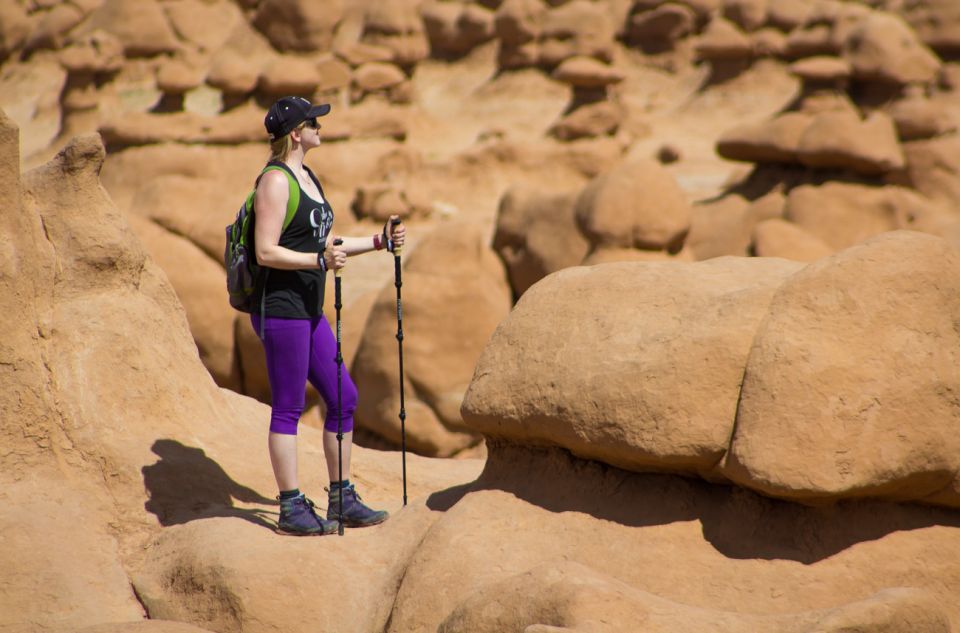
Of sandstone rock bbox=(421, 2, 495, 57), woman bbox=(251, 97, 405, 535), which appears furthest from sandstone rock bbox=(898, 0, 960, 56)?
woman bbox=(251, 97, 405, 535)


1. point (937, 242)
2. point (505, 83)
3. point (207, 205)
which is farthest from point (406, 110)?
point (937, 242)

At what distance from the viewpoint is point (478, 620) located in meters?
3.57

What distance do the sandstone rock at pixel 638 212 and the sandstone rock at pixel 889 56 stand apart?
9.03 metres

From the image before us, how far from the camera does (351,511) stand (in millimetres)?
4738

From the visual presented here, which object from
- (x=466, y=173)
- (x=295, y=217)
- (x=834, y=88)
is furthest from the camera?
(x=466, y=173)

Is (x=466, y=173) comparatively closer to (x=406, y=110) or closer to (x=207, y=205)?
(x=406, y=110)

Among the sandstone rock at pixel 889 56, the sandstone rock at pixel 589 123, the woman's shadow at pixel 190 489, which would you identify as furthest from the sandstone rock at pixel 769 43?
the woman's shadow at pixel 190 489

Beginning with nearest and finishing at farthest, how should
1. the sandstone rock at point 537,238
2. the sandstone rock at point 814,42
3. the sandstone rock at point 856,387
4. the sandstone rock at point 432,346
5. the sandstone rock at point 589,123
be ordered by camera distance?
the sandstone rock at point 856,387 < the sandstone rock at point 432,346 < the sandstone rock at point 537,238 < the sandstone rock at point 814,42 < the sandstone rock at point 589,123

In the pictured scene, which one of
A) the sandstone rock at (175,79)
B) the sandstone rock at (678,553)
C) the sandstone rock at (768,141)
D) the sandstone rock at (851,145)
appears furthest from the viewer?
the sandstone rock at (175,79)

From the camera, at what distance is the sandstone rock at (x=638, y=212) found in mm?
10500

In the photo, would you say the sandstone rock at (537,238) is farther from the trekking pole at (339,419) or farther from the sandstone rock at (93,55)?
the sandstone rock at (93,55)

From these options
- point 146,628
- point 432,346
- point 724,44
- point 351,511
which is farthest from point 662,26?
point 146,628

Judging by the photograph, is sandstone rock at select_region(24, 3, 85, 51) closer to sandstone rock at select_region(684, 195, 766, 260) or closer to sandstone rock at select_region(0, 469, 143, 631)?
sandstone rock at select_region(684, 195, 766, 260)

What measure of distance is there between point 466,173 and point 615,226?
31.9ft
